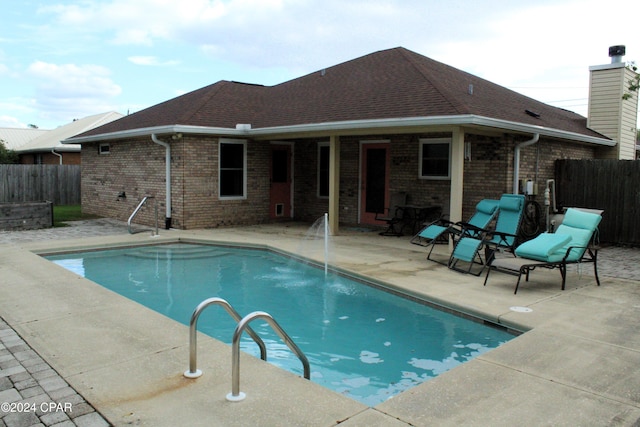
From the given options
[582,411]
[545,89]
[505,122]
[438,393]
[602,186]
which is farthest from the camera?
[545,89]

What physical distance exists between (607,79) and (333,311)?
37.8 feet

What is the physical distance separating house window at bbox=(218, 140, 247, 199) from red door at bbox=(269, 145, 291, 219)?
1.07 metres

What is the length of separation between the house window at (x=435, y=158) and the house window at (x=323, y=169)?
10.2 ft

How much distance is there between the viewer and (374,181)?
13.7 m

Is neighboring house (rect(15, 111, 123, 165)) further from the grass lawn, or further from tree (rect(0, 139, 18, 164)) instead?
the grass lawn

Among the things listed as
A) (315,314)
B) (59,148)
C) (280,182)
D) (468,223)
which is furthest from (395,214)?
(59,148)

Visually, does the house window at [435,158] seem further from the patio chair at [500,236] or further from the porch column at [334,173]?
the patio chair at [500,236]

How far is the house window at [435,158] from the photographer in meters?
12.1

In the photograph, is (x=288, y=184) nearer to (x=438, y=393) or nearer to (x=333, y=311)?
(x=333, y=311)

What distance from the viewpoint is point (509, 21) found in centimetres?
1362

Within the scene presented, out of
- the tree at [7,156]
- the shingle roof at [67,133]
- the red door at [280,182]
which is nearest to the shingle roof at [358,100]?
the red door at [280,182]

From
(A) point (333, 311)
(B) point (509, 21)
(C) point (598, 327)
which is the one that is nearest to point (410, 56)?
(B) point (509, 21)

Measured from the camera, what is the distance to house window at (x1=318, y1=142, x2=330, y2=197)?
14.8 metres

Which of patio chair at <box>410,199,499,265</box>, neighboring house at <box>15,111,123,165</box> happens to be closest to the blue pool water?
patio chair at <box>410,199,499,265</box>
